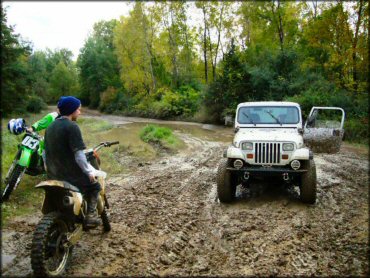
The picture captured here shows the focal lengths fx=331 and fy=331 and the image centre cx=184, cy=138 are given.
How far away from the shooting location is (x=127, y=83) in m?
40.5

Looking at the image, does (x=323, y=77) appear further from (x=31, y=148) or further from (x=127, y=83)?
(x=127, y=83)

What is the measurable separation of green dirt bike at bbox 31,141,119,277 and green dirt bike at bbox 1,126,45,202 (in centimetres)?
251

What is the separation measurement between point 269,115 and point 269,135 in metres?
1.07

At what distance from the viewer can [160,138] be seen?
601 inches

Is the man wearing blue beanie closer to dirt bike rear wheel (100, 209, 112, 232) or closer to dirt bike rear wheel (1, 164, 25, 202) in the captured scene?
dirt bike rear wheel (100, 209, 112, 232)

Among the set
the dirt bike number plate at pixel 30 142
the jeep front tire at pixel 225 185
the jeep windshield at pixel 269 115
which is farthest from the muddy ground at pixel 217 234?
the jeep windshield at pixel 269 115

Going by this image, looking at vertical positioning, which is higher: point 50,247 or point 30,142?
point 30,142

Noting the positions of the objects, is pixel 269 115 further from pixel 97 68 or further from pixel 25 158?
pixel 97 68

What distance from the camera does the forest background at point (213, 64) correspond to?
54.7 feet

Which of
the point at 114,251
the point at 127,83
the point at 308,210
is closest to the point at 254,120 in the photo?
the point at 308,210

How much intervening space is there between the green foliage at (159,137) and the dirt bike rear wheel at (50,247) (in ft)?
32.2

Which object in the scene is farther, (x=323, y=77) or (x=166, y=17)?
(x=166, y=17)

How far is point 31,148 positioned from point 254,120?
15.5 ft

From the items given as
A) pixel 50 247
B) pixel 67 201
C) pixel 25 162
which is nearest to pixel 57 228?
pixel 50 247
